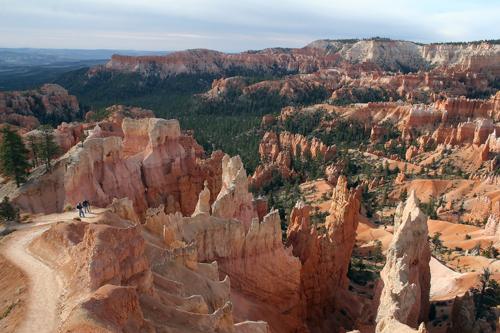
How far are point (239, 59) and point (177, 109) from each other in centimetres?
8546

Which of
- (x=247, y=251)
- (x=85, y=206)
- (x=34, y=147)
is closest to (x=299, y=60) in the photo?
(x=34, y=147)

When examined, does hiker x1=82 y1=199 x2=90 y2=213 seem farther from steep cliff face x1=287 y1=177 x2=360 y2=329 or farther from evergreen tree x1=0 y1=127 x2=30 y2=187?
steep cliff face x1=287 y1=177 x2=360 y2=329

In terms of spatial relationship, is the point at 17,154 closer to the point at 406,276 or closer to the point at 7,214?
the point at 7,214

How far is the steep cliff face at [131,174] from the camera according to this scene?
25.4m

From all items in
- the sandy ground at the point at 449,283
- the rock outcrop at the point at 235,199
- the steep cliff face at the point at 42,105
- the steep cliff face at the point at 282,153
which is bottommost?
the steep cliff face at the point at 282,153

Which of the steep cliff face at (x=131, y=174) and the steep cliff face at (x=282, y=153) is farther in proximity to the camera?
the steep cliff face at (x=282, y=153)

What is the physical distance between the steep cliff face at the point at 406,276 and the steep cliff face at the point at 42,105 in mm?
62312

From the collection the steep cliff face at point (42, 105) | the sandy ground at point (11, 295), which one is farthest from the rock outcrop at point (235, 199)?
the steep cliff face at point (42, 105)

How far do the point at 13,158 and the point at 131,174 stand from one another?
711cm

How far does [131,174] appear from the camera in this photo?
96.9 feet

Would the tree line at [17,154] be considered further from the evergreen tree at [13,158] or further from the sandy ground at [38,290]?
the sandy ground at [38,290]

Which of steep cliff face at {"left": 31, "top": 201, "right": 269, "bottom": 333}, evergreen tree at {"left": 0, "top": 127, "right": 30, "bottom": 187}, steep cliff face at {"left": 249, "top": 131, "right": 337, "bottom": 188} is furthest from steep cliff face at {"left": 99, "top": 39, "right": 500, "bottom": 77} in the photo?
steep cliff face at {"left": 31, "top": 201, "right": 269, "bottom": 333}

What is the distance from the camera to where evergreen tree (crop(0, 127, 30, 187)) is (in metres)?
26.5

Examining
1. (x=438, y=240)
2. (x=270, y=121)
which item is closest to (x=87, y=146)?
(x=438, y=240)
